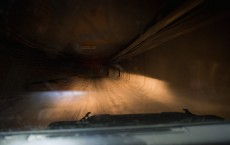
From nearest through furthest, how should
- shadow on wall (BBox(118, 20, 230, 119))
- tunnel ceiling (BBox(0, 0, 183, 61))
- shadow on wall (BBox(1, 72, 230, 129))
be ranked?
shadow on wall (BBox(1, 72, 230, 129)) → shadow on wall (BBox(118, 20, 230, 119)) → tunnel ceiling (BBox(0, 0, 183, 61))

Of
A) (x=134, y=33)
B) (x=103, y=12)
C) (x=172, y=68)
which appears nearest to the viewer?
(x=103, y=12)

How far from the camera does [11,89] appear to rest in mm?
2174

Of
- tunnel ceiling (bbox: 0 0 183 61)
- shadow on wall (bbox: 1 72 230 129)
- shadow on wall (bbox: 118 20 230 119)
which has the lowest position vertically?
shadow on wall (bbox: 1 72 230 129)

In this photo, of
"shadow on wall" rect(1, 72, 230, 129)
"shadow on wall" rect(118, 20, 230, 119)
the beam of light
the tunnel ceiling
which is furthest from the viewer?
the tunnel ceiling

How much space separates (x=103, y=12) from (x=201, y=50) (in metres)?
0.99

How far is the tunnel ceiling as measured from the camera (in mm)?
2102

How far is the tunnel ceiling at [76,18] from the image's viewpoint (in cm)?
210

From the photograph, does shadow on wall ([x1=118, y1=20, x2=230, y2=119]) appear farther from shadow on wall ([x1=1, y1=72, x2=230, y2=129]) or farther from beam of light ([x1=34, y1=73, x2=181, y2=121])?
beam of light ([x1=34, y1=73, x2=181, y2=121])

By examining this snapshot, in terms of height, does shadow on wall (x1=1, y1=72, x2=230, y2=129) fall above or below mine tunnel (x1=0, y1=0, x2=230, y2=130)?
below

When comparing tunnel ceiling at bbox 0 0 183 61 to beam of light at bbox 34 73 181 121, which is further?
tunnel ceiling at bbox 0 0 183 61

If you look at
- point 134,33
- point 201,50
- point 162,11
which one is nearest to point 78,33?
point 134,33

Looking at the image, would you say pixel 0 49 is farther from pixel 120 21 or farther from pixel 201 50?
pixel 201 50

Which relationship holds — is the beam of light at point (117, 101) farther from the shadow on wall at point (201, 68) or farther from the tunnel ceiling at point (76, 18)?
the tunnel ceiling at point (76, 18)

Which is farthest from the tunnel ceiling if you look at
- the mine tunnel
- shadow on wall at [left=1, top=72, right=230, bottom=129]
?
shadow on wall at [left=1, top=72, right=230, bottom=129]
